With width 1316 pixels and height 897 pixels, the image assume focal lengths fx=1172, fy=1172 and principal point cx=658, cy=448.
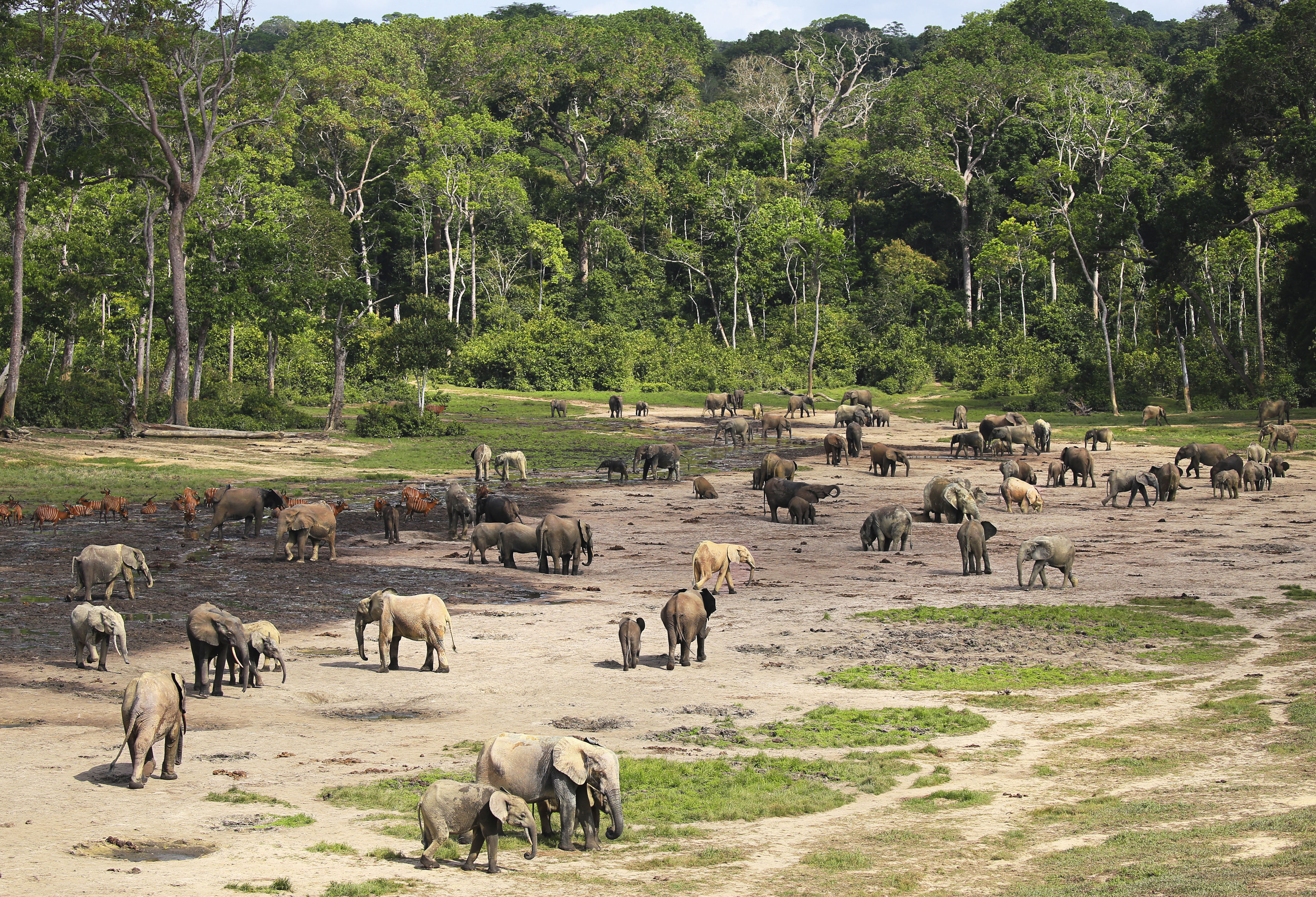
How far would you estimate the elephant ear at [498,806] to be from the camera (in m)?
9.95

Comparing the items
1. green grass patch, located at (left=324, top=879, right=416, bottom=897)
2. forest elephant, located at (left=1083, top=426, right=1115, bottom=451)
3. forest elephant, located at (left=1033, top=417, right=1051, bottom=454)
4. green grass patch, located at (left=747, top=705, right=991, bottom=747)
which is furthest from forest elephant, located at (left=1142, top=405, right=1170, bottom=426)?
green grass patch, located at (left=324, top=879, right=416, bottom=897)

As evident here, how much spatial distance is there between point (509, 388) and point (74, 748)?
6671 centimetres

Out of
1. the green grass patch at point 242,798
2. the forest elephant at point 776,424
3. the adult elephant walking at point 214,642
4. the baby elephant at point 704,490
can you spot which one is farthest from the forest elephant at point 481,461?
the green grass patch at point 242,798

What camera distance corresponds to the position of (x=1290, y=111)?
48094mm

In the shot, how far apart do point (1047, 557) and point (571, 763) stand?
599 inches

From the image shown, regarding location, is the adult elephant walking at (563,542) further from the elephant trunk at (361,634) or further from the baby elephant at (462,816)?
the baby elephant at (462,816)

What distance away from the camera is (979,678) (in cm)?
1719

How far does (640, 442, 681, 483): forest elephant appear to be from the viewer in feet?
136

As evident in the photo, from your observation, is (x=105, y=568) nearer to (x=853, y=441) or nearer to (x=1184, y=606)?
(x=1184, y=606)

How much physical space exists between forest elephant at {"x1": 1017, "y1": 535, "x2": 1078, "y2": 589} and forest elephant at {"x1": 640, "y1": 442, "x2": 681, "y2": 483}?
18779mm

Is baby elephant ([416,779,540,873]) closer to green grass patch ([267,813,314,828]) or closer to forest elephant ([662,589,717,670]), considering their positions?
green grass patch ([267,813,314,828])

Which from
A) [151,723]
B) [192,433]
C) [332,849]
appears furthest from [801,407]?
[332,849]

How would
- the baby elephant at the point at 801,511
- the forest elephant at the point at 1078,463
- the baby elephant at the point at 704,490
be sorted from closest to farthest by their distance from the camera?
the baby elephant at the point at 801,511
the baby elephant at the point at 704,490
the forest elephant at the point at 1078,463

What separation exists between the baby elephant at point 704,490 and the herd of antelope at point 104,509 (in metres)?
8.61
